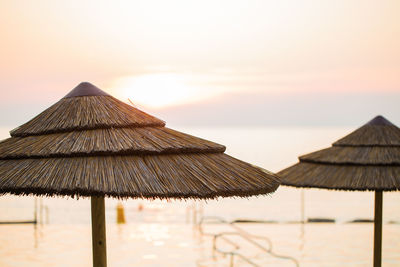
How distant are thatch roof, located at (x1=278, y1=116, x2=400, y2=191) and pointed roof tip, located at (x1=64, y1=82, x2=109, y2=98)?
3.53 m

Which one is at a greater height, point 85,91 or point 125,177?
point 85,91

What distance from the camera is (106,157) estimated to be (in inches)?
186

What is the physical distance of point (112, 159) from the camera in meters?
4.73

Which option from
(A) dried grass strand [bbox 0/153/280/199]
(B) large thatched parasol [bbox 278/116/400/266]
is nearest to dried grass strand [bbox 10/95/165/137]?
(A) dried grass strand [bbox 0/153/280/199]

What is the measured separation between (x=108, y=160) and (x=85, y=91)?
40.9 inches

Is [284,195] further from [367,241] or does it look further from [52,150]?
[52,150]

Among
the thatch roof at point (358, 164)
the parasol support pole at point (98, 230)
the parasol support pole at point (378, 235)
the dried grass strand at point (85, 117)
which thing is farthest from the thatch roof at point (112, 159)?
the parasol support pole at point (378, 235)

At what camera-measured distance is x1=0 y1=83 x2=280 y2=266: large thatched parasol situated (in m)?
4.57

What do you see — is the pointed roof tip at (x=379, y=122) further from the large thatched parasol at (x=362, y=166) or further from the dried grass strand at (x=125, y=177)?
the dried grass strand at (x=125, y=177)

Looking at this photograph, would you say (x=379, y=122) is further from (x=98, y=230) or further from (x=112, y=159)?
(x=112, y=159)

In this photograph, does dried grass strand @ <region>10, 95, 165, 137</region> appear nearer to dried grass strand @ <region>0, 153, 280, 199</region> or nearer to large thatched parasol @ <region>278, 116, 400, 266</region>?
dried grass strand @ <region>0, 153, 280, 199</region>

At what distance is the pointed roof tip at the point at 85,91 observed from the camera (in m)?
5.46

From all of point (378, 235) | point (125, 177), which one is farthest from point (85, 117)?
point (378, 235)

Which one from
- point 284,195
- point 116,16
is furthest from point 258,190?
point 284,195
